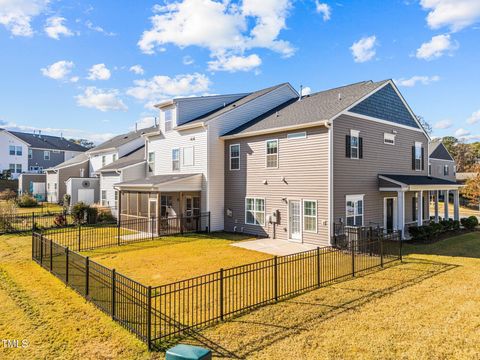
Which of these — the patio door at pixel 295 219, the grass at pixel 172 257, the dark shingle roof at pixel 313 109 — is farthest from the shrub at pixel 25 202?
the patio door at pixel 295 219

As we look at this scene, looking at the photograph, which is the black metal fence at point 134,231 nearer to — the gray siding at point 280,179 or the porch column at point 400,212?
the gray siding at point 280,179

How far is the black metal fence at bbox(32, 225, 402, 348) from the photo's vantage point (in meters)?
6.54

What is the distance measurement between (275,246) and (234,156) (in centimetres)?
667

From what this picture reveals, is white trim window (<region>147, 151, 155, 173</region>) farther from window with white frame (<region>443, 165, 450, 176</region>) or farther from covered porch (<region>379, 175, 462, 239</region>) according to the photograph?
window with white frame (<region>443, 165, 450, 176</region>)

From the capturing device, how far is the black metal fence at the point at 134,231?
16.8 metres

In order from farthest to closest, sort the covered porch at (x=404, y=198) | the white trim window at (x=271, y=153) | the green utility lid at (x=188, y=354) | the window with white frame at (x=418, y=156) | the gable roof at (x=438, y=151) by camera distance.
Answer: the gable roof at (x=438, y=151) < the window with white frame at (x=418, y=156) < the white trim window at (x=271, y=153) < the covered porch at (x=404, y=198) < the green utility lid at (x=188, y=354)

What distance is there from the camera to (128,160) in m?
27.7

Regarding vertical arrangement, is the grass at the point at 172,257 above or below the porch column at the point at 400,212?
below

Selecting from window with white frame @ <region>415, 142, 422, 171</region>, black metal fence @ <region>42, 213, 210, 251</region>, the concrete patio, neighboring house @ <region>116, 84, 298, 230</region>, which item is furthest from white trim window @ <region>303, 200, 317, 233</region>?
window with white frame @ <region>415, 142, 422, 171</region>

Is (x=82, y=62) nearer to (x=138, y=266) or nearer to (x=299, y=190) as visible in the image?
(x=138, y=266)

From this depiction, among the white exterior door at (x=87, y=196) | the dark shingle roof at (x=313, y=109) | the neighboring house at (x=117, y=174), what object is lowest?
the white exterior door at (x=87, y=196)

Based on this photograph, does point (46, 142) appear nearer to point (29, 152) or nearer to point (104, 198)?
point (29, 152)

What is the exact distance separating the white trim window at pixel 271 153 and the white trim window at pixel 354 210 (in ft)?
13.7

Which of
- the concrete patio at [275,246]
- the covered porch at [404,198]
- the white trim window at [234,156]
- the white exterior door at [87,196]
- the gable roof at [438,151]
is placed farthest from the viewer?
the gable roof at [438,151]
